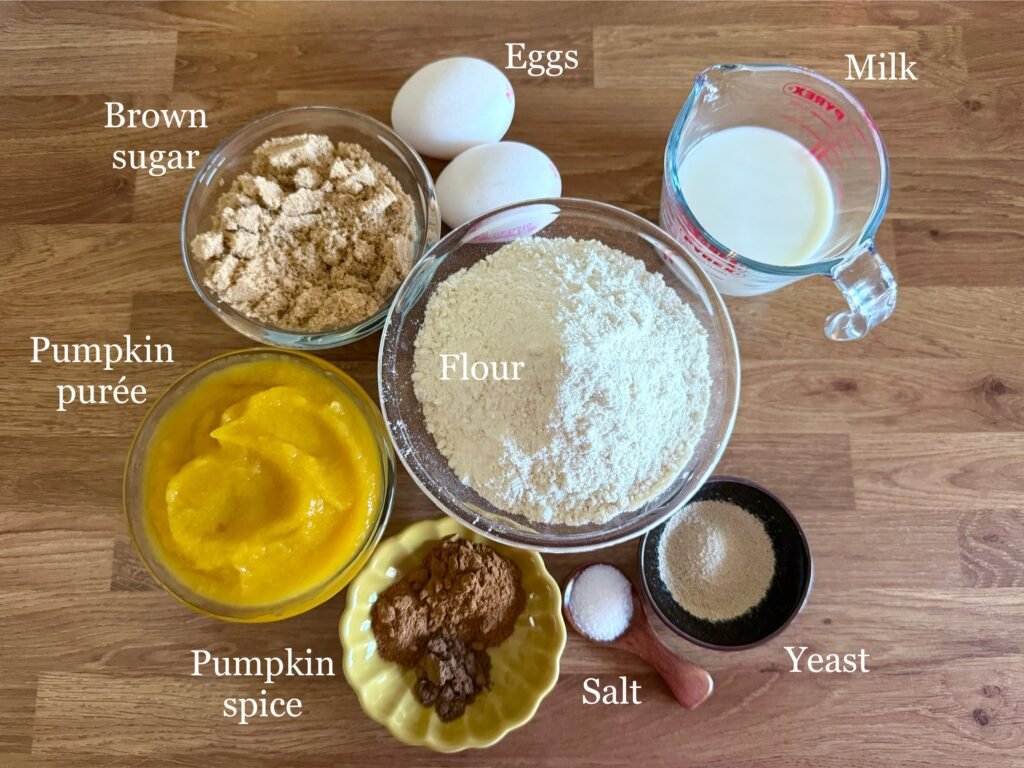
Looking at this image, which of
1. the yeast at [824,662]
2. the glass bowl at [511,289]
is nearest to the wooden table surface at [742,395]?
the yeast at [824,662]

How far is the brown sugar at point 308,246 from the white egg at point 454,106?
0.12m

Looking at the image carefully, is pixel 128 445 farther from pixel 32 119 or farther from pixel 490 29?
pixel 490 29

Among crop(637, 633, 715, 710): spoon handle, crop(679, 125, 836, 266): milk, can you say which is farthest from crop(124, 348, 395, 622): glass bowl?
crop(679, 125, 836, 266): milk

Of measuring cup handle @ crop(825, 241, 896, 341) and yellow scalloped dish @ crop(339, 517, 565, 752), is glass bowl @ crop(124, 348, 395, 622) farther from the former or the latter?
measuring cup handle @ crop(825, 241, 896, 341)

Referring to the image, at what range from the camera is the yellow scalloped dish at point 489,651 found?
1.00 m

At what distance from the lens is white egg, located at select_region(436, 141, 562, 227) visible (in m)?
1.05

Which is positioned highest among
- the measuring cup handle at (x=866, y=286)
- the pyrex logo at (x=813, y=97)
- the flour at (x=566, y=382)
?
the pyrex logo at (x=813, y=97)

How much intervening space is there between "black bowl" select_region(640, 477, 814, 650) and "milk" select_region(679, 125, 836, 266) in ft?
1.05

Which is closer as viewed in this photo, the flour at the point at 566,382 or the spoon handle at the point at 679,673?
the flour at the point at 566,382

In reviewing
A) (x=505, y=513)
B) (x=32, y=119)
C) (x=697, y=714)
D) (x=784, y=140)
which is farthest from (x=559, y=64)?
(x=697, y=714)

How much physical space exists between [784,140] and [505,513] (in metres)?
0.66

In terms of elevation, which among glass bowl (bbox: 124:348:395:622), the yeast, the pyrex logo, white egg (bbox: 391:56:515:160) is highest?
the pyrex logo

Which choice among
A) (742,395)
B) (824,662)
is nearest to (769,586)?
(824,662)

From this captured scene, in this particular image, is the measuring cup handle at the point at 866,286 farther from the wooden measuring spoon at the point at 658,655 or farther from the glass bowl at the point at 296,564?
the glass bowl at the point at 296,564
